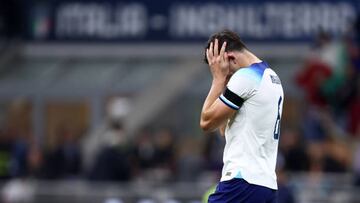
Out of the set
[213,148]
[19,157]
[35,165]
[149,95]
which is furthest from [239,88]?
[149,95]

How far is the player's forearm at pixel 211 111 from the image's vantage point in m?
8.62

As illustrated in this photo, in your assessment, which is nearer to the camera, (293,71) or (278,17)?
(278,17)

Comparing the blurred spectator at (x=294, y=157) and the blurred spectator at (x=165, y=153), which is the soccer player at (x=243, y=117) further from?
the blurred spectator at (x=165, y=153)

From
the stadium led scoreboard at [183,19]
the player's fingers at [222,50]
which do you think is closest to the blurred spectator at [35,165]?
A: the stadium led scoreboard at [183,19]

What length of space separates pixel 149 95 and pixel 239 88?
1365cm

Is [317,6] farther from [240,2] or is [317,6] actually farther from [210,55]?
[210,55]

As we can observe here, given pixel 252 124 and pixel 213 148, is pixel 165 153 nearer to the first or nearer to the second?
pixel 213 148

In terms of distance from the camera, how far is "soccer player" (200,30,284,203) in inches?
339

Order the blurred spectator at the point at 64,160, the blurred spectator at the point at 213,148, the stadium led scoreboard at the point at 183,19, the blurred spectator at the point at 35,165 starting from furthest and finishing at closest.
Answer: the stadium led scoreboard at the point at 183,19, the blurred spectator at the point at 64,160, the blurred spectator at the point at 35,165, the blurred spectator at the point at 213,148

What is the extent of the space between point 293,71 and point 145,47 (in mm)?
2659

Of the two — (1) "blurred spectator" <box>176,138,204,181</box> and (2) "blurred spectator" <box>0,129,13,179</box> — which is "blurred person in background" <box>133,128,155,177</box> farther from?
(2) "blurred spectator" <box>0,129,13,179</box>

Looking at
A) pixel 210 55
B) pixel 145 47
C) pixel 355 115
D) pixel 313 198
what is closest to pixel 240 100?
pixel 210 55

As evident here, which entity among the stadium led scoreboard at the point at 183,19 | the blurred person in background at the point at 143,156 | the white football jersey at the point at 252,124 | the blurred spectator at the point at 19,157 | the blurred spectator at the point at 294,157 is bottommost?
the blurred spectator at the point at 19,157

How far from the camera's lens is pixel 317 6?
20.3m
